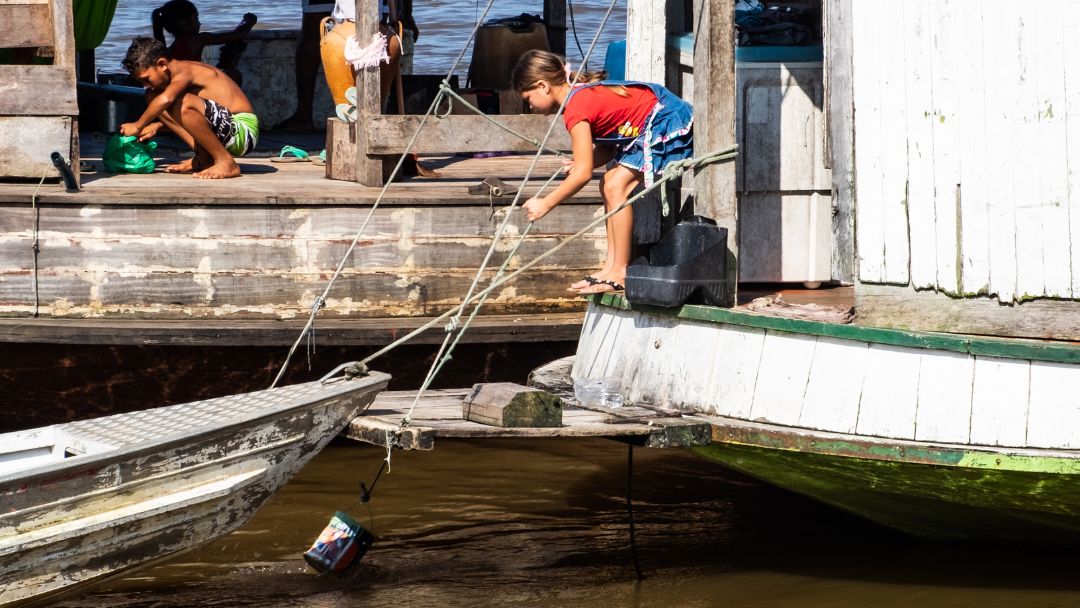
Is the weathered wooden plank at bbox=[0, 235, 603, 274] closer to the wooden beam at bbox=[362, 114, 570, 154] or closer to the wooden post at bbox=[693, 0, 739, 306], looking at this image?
the wooden beam at bbox=[362, 114, 570, 154]

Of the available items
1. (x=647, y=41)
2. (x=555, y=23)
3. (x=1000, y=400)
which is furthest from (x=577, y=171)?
(x=555, y=23)

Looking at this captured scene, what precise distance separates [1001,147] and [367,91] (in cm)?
378

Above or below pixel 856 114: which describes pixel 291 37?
above

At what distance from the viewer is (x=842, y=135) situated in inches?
214

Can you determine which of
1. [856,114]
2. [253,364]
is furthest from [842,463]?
[253,364]

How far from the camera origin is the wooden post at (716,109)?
18.6 feet

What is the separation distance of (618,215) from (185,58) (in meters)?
5.69

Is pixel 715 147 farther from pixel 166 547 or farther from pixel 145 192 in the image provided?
pixel 145 192

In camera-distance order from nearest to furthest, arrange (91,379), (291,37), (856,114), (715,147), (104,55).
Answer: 1. (856,114)
2. (715,147)
3. (91,379)
4. (291,37)
5. (104,55)

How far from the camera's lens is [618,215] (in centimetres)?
604

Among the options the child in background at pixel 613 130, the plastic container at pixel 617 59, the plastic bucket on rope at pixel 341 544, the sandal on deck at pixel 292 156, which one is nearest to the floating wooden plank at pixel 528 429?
the plastic bucket on rope at pixel 341 544

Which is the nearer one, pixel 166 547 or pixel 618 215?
pixel 166 547

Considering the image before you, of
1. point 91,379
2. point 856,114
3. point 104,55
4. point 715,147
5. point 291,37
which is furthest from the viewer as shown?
point 104,55

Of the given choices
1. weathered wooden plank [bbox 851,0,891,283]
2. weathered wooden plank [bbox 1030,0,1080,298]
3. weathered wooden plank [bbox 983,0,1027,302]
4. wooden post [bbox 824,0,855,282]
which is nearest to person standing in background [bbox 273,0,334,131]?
wooden post [bbox 824,0,855,282]
